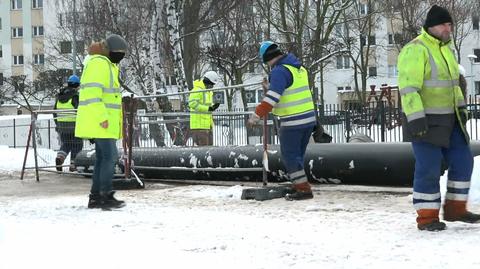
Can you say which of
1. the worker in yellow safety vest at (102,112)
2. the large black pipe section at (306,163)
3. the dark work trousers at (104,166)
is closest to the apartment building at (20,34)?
the large black pipe section at (306,163)

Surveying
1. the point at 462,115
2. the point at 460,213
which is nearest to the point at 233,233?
the point at 460,213

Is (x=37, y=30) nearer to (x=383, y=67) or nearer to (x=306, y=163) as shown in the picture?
(x=383, y=67)

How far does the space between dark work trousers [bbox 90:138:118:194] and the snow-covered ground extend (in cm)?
29

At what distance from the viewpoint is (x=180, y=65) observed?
61.5ft

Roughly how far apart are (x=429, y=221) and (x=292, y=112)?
2443 millimetres

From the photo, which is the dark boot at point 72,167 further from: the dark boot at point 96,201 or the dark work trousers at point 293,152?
→ the dark work trousers at point 293,152

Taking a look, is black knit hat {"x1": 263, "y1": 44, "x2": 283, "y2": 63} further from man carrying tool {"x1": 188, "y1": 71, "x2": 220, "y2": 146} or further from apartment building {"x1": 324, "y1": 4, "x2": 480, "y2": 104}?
apartment building {"x1": 324, "y1": 4, "x2": 480, "y2": 104}

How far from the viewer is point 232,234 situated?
5.09m

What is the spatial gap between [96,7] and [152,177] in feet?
53.2

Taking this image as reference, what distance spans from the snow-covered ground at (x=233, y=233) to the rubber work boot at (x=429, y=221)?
0.07 m

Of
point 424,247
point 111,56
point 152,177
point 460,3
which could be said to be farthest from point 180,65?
point 460,3

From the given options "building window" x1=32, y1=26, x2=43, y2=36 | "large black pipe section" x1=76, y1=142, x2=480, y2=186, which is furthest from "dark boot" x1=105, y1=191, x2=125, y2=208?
"building window" x1=32, y1=26, x2=43, y2=36

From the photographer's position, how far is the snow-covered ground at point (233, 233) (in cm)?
417

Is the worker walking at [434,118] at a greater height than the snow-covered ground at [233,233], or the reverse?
the worker walking at [434,118]
